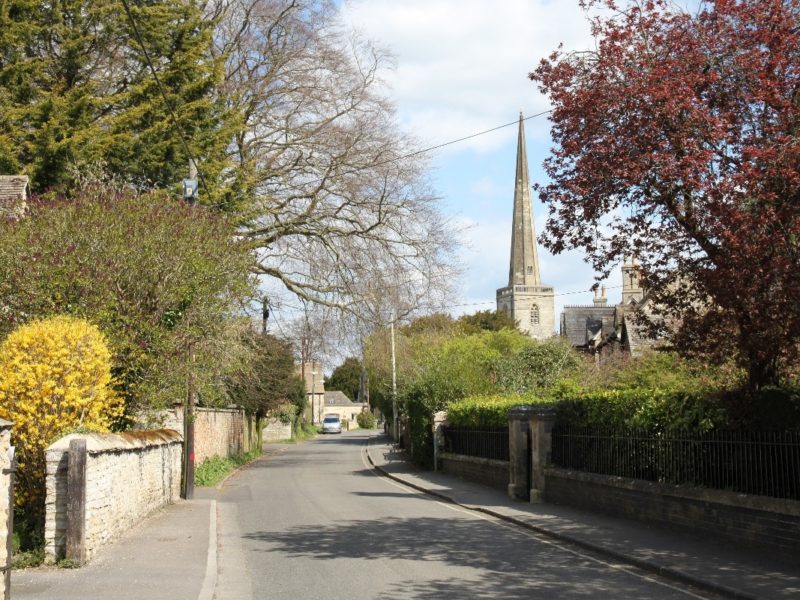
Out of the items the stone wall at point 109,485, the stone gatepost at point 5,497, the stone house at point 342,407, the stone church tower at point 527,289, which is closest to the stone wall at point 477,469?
the stone wall at point 109,485

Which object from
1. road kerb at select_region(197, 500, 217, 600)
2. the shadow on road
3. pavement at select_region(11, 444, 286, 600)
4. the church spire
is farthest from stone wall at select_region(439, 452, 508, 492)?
the church spire

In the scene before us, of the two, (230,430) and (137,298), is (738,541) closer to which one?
(137,298)

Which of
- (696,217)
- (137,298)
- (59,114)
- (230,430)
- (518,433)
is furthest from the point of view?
(230,430)

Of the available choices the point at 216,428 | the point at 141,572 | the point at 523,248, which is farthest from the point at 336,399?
the point at 141,572

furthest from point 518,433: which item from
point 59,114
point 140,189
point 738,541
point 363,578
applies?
point 59,114

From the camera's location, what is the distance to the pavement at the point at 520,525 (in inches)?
391

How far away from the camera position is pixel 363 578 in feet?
35.4

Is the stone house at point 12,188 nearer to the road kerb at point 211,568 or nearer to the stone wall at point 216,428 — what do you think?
the stone wall at point 216,428

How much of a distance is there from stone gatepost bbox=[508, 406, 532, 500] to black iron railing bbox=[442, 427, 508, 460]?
93.6 inches

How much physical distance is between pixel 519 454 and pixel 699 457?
295 inches

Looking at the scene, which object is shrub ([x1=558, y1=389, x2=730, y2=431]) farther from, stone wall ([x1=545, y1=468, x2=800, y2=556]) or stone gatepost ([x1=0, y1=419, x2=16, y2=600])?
stone gatepost ([x1=0, y1=419, x2=16, y2=600])

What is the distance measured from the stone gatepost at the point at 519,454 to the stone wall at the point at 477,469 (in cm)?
206

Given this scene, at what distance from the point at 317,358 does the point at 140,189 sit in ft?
26.2

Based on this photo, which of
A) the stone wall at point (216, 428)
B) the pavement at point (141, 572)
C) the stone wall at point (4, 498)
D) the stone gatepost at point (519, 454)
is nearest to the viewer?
the stone wall at point (4, 498)
